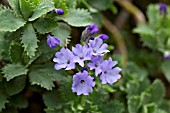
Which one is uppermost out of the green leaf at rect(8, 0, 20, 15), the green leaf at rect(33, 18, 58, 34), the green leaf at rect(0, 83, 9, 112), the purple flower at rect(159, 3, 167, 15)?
the green leaf at rect(8, 0, 20, 15)

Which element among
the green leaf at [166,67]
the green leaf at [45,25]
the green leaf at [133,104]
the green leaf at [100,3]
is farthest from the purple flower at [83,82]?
the green leaf at [166,67]

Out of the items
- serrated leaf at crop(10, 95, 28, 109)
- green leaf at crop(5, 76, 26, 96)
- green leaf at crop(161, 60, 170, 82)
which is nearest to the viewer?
green leaf at crop(5, 76, 26, 96)

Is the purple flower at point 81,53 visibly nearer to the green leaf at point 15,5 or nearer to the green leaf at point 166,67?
the green leaf at point 15,5

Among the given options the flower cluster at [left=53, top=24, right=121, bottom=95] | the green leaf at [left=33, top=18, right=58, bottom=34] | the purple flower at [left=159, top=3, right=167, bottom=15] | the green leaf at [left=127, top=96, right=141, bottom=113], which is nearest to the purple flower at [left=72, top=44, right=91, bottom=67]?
the flower cluster at [left=53, top=24, right=121, bottom=95]

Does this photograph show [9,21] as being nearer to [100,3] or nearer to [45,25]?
[45,25]

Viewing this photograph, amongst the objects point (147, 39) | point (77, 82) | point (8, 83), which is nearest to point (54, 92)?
point (8, 83)

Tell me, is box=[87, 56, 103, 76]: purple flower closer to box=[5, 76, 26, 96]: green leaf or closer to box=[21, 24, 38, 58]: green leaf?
box=[21, 24, 38, 58]: green leaf
